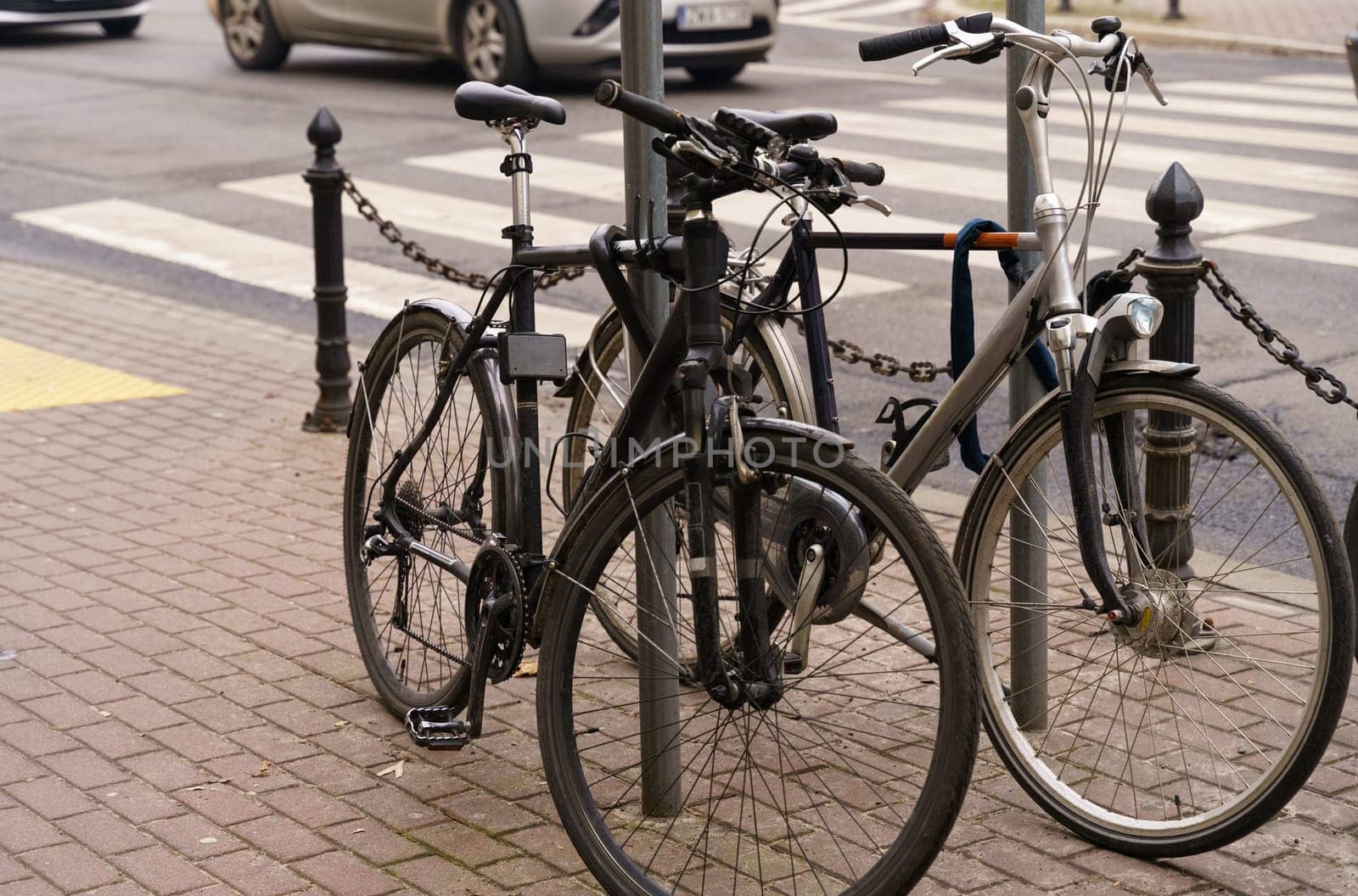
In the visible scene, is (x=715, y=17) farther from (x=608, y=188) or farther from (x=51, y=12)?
(x=51, y=12)

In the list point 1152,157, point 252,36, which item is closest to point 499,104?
point 1152,157

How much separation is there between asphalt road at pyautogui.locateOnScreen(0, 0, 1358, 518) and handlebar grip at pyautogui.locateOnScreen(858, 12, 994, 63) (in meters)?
3.17

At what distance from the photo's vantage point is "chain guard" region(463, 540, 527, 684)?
3920mm

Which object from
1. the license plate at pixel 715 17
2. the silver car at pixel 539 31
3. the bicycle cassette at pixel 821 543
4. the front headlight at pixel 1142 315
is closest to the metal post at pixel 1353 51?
the front headlight at pixel 1142 315

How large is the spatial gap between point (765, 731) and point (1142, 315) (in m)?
1.34

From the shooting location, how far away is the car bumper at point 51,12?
66.3 ft

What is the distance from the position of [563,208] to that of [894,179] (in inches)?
84.5

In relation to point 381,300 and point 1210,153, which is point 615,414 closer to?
point 381,300

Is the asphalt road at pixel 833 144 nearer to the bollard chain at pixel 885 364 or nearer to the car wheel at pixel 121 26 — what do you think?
the car wheel at pixel 121 26

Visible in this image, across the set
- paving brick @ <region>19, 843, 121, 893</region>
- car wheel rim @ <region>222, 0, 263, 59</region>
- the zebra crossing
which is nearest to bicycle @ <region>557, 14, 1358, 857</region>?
paving brick @ <region>19, 843, 121, 893</region>

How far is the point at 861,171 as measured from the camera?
3818mm

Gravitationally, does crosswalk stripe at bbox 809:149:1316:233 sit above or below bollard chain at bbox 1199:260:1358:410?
below

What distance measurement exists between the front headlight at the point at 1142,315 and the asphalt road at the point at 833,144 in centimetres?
295

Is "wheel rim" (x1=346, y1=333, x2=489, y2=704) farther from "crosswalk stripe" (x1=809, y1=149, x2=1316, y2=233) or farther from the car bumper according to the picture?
the car bumper
